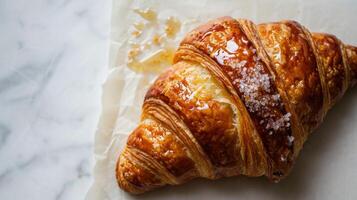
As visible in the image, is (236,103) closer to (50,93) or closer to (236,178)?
(236,178)

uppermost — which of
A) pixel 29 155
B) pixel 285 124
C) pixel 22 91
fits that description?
pixel 285 124

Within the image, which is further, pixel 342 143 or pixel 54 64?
pixel 54 64

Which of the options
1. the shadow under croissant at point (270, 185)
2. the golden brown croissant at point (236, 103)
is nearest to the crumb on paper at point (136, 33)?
the golden brown croissant at point (236, 103)

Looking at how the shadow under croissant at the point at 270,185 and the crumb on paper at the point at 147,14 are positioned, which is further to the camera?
the crumb on paper at the point at 147,14

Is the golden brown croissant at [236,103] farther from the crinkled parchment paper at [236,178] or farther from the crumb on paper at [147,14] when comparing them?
the crumb on paper at [147,14]

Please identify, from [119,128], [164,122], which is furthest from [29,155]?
[164,122]

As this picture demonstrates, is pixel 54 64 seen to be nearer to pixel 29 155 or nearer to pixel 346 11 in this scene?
pixel 29 155
